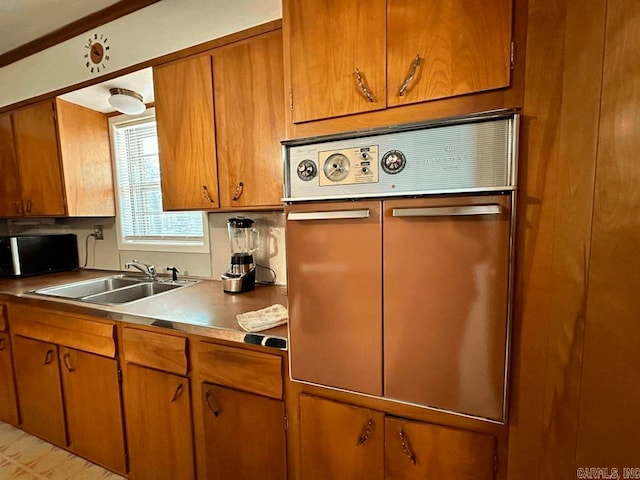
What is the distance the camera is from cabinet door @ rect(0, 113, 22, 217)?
7.30ft

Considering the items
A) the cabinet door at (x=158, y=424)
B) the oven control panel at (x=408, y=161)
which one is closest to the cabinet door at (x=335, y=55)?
the oven control panel at (x=408, y=161)

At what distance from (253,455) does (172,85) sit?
1.75 metres

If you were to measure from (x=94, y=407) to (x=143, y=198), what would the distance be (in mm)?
1433

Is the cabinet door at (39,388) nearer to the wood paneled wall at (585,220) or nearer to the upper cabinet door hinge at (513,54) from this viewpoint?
the wood paneled wall at (585,220)

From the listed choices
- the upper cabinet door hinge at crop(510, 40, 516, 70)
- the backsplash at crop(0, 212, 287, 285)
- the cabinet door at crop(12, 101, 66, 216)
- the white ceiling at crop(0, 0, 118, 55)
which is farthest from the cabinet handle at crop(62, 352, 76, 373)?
the upper cabinet door hinge at crop(510, 40, 516, 70)

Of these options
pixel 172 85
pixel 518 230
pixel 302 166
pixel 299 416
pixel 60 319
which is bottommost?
pixel 299 416

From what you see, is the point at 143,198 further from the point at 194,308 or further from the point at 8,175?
the point at 194,308

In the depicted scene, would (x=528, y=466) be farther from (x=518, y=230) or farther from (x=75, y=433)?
(x=75, y=433)

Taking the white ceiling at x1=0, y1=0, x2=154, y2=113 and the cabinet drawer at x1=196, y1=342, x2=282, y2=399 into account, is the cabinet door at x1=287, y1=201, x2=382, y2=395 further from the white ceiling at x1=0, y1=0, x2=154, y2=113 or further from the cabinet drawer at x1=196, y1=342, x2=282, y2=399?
the white ceiling at x1=0, y1=0, x2=154, y2=113

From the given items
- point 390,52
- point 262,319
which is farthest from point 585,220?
point 262,319

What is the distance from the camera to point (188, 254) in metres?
2.12

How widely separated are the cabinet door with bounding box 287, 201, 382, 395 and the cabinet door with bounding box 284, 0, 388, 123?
31cm

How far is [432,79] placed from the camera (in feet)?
2.62

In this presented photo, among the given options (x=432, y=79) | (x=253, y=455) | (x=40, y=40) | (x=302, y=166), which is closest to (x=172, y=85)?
(x=302, y=166)
